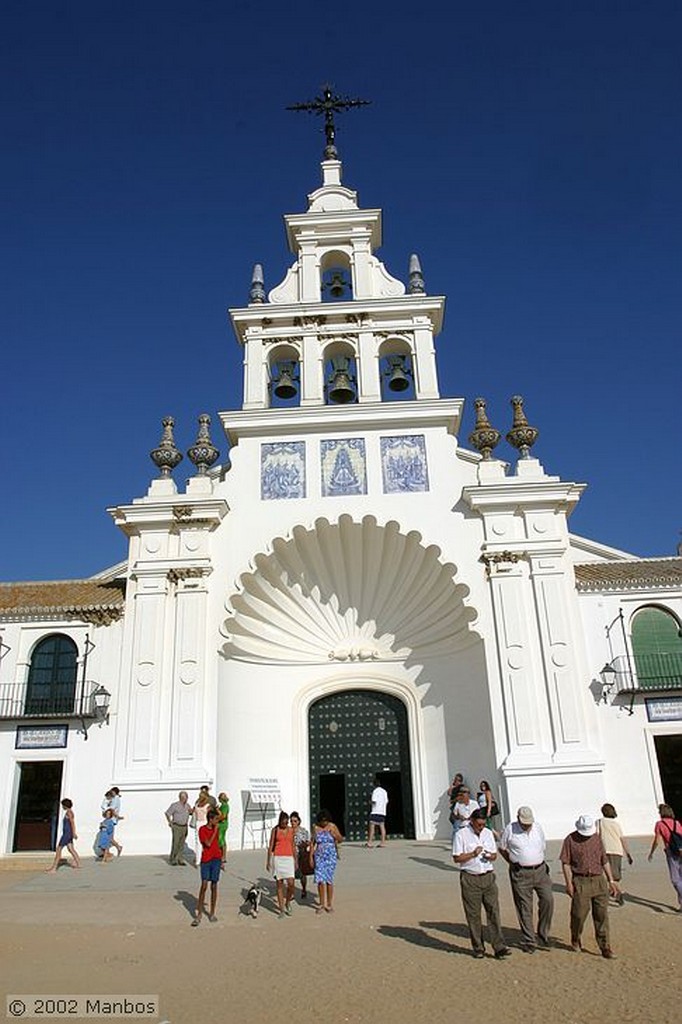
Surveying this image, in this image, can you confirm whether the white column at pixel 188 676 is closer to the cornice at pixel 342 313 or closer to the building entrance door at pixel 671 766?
the cornice at pixel 342 313

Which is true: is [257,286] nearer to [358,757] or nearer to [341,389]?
[341,389]

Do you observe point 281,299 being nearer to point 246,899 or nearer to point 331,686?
point 331,686

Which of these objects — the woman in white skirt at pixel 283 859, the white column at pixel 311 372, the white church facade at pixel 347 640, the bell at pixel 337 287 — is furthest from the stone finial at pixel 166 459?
the woman in white skirt at pixel 283 859

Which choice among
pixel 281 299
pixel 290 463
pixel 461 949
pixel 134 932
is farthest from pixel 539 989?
pixel 281 299

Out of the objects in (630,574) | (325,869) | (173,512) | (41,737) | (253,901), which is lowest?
(253,901)

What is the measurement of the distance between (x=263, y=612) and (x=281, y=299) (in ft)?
30.4

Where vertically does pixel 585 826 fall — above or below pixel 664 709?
below

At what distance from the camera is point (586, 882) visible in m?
7.23

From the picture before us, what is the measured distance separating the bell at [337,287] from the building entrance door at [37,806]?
1479 centimetres

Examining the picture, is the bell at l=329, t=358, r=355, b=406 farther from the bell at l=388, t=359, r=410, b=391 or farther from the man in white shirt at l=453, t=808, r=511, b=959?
the man in white shirt at l=453, t=808, r=511, b=959

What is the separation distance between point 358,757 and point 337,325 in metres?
11.5

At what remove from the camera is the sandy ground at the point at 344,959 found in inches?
226

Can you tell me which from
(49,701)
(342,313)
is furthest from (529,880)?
(342,313)

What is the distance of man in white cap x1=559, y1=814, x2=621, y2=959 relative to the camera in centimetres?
704
